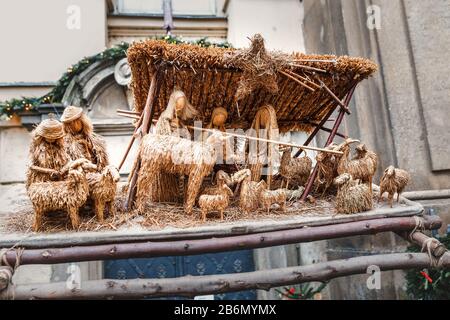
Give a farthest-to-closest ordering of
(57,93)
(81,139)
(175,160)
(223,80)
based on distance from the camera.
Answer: (57,93), (223,80), (81,139), (175,160)

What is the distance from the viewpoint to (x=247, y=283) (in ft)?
8.63

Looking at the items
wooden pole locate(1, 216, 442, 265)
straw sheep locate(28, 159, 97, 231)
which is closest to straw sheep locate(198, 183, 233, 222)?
wooden pole locate(1, 216, 442, 265)

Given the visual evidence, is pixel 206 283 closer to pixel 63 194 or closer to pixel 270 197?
pixel 270 197

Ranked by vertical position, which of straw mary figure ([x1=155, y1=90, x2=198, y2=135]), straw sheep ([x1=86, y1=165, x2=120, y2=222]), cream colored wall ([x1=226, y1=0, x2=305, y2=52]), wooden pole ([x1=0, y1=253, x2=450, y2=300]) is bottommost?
wooden pole ([x1=0, y1=253, x2=450, y2=300])

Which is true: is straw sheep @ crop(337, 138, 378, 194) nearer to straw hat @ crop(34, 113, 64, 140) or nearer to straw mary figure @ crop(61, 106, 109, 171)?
straw mary figure @ crop(61, 106, 109, 171)

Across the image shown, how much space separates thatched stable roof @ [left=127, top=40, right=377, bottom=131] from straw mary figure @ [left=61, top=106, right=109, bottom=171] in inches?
21.9

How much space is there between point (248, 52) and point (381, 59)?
9.41 feet

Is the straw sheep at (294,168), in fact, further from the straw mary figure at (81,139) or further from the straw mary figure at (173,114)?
the straw mary figure at (81,139)

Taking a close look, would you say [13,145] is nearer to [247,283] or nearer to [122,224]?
[122,224]

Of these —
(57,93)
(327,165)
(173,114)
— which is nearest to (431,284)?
(327,165)

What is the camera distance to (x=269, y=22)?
21.5 feet

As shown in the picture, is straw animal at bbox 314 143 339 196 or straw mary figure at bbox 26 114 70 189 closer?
straw mary figure at bbox 26 114 70 189

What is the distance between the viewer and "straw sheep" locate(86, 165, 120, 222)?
2.61 metres

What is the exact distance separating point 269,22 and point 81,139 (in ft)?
15.6
